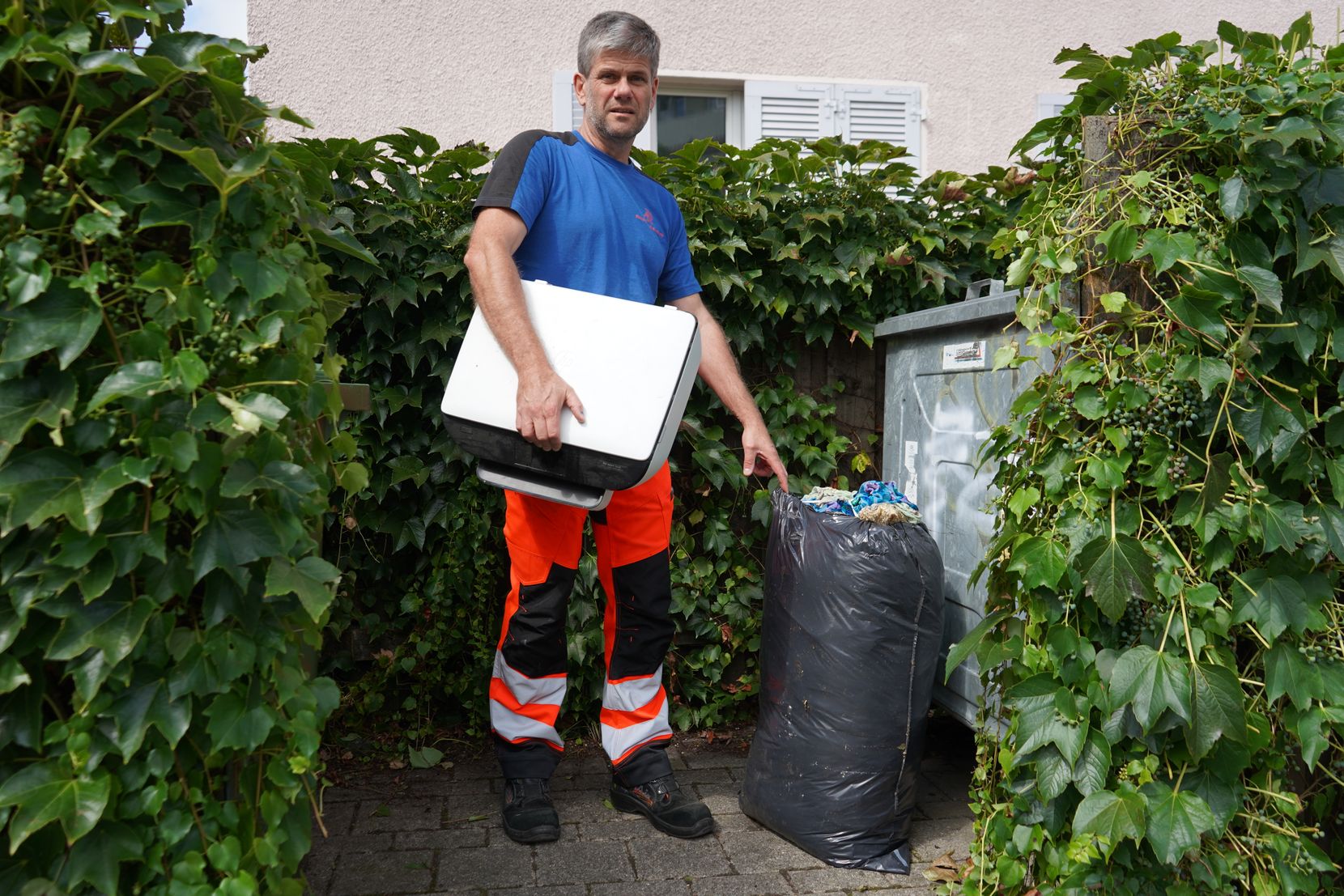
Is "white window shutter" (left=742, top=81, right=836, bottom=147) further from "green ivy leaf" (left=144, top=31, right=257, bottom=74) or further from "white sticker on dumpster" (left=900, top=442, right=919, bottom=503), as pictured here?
"green ivy leaf" (left=144, top=31, right=257, bottom=74)

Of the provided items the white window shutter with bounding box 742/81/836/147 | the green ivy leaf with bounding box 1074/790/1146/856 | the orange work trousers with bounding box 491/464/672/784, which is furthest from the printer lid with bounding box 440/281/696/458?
the white window shutter with bounding box 742/81/836/147

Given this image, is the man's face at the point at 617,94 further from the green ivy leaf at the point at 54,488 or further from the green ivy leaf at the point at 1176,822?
the green ivy leaf at the point at 1176,822

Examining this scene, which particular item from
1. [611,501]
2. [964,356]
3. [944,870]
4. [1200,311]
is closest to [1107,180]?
[1200,311]

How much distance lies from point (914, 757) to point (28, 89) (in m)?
2.34

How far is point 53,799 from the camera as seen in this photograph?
1.20m

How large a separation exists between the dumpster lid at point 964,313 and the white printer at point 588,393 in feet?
2.56

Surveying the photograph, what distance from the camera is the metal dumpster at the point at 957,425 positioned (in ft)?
8.54

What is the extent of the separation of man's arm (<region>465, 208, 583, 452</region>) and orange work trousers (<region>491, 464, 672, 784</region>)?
468 millimetres

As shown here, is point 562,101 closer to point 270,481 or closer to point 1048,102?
point 1048,102

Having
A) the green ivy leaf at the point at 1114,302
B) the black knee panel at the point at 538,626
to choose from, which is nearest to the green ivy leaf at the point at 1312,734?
A: the green ivy leaf at the point at 1114,302

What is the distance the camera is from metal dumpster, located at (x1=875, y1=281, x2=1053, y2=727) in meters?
2.60

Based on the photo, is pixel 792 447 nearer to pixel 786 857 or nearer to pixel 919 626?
pixel 919 626

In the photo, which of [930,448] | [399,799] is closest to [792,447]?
[930,448]

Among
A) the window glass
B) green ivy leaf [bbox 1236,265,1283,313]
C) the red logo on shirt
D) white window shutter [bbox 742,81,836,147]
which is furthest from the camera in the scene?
the window glass
